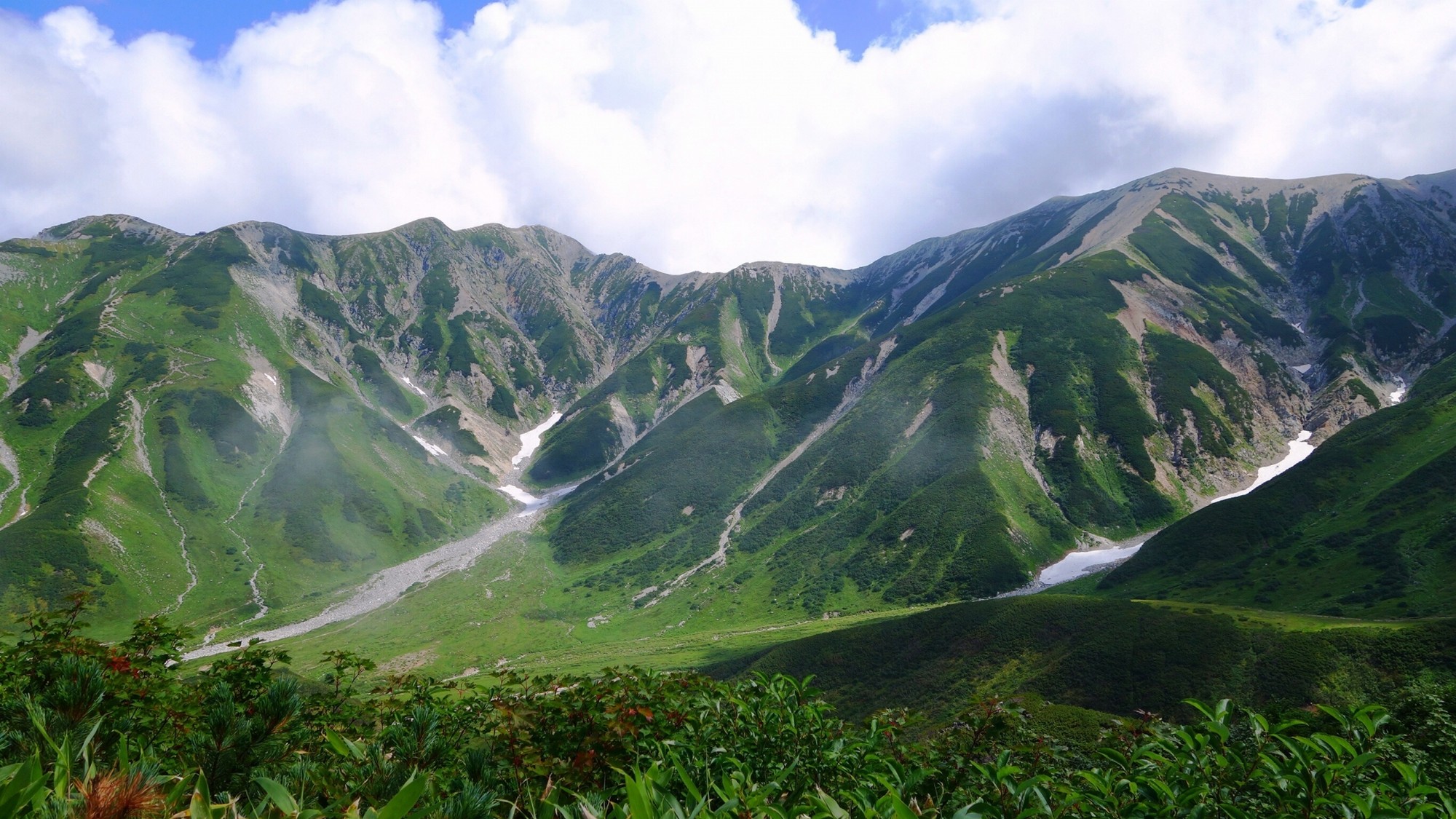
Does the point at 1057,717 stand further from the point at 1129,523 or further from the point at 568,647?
the point at 1129,523

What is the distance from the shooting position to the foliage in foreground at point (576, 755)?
3744mm

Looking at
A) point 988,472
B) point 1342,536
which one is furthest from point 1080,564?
point 1342,536

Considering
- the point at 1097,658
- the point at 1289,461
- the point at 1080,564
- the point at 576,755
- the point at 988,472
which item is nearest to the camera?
the point at 576,755

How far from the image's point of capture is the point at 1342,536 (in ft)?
320

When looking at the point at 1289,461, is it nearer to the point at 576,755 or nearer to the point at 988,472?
the point at 988,472

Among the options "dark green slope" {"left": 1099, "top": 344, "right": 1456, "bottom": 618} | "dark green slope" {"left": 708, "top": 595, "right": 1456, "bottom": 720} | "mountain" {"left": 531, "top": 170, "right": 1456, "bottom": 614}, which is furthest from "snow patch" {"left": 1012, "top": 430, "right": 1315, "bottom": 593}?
"dark green slope" {"left": 708, "top": 595, "right": 1456, "bottom": 720}

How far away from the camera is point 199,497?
151 metres

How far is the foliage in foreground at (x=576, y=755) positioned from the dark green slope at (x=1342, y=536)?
305ft

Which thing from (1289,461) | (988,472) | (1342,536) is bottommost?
(1289,461)

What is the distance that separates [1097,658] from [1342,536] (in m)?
64.5

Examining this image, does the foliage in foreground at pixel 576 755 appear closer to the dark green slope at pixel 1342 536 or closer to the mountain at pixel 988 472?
the dark green slope at pixel 1342 536

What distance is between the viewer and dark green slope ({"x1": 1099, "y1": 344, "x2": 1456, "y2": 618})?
3233 inches

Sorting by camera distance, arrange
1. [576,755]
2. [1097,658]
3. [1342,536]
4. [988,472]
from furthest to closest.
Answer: [988,472], [1342,536], [1097,658], [576,755]

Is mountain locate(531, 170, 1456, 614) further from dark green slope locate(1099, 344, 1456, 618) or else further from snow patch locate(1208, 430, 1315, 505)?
dark green slope locate(1099, 344, 1456, 618)
